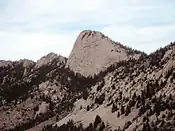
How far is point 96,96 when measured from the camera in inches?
3189

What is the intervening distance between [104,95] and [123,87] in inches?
198

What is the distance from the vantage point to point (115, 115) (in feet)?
214

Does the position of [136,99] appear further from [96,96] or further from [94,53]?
[94,53]

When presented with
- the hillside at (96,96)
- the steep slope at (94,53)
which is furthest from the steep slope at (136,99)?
the steep slope at (94,53)

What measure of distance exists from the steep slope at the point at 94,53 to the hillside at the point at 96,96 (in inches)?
17.8

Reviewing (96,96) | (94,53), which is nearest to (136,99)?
(96,96)

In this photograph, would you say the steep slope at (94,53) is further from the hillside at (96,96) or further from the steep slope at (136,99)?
the steep slope at (136,99)

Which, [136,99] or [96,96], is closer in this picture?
[136,99]

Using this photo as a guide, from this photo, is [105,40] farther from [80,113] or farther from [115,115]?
[115,115]

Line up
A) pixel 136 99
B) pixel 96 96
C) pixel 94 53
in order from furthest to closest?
pixel 94 53 < pixel 96 96 < pixel 136 99

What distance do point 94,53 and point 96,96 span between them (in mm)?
45398

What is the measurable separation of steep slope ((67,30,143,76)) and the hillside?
45cm

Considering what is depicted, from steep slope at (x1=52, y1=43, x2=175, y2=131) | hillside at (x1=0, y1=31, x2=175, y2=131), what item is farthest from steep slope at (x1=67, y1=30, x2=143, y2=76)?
steep slope at (x1=52, y1=43, x2=175, y2=131)

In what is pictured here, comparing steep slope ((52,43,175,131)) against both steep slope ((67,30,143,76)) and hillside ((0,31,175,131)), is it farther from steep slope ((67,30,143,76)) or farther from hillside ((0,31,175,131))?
steep slope ((67,30,143,76))
